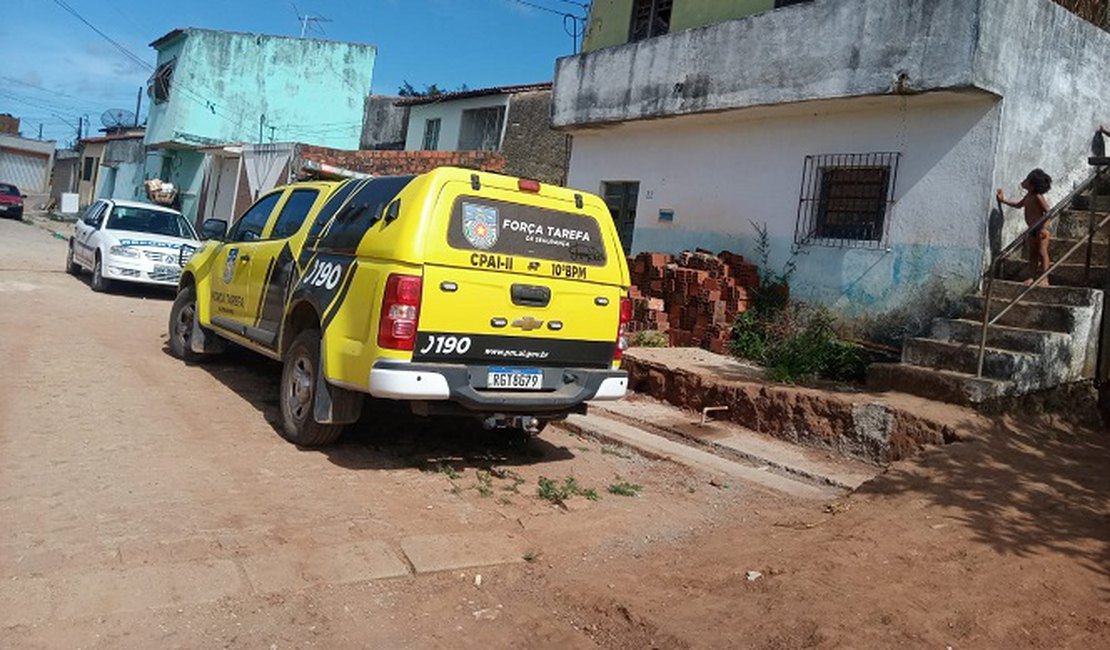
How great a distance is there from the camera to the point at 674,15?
1270 centimetres

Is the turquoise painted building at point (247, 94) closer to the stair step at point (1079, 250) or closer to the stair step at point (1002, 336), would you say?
the stair step at point (1079, 250)

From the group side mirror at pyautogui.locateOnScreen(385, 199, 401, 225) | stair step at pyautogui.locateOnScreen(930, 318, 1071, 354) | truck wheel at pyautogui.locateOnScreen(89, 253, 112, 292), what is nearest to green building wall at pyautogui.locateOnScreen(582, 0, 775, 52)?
stair step at pyautogui.locateOnScreen(930, 318, 1071, 354)

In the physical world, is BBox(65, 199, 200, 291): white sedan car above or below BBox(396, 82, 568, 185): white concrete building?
below

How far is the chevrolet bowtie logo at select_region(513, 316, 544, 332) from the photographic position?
17.5ft

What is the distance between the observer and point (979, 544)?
4.51 metres

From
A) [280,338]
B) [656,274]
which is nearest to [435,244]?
[280,338]

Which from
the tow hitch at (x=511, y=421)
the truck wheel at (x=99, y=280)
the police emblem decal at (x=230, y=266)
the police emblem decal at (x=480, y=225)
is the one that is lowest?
the tow hitch at (x=511, y=421)

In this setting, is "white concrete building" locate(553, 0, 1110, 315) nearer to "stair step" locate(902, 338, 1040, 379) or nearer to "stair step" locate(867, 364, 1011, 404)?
"stair step" locate(902, 338, 1040, 379)

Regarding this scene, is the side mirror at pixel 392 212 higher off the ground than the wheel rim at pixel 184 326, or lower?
higher

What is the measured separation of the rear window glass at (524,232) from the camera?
5.20 meters

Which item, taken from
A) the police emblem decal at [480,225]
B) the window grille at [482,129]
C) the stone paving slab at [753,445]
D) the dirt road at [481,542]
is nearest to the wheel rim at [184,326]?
the dirt road at [481,542]

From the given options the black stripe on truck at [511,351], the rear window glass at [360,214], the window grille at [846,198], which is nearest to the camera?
the black stripe on truck at [511,351]

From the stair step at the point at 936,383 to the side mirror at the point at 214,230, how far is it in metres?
6.36

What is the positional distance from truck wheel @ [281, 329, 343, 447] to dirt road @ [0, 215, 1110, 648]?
0.47 feet
